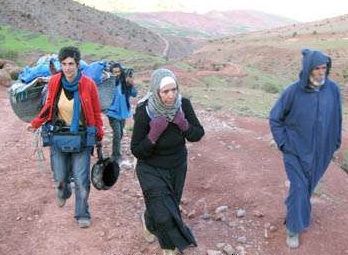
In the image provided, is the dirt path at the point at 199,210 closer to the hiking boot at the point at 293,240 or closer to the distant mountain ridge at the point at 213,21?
the hiking boot at the point at 293,240

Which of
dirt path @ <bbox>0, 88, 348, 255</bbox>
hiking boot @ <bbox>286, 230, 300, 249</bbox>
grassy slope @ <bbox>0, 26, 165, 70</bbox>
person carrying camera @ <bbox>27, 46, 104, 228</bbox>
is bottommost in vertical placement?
grassy slope @ <bbox>0, 26, 165, 70</bbox>

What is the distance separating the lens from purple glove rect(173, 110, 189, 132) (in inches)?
179

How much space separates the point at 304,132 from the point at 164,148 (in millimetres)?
1265

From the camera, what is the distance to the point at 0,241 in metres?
5.58

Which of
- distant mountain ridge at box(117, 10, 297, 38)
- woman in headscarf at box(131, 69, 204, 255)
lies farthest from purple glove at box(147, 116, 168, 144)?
distant mountain ridge at box(117, 10, 297, 38)

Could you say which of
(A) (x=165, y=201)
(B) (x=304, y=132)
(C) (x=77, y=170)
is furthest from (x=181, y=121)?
(C) (x=77, y=170)

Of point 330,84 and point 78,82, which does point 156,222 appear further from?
point 330,84

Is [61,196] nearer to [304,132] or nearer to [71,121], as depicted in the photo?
[71,121]

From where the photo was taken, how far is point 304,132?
5051mm

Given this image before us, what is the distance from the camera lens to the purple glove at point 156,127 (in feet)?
14.8

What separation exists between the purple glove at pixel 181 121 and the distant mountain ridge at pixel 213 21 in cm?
7331

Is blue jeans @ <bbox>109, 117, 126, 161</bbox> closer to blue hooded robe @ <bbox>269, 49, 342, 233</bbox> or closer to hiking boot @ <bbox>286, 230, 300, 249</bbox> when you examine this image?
blue hooded robe @ <bbox>269, 49, 342, 233</bbox>

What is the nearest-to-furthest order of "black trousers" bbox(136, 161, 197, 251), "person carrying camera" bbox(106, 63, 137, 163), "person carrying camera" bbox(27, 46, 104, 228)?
"black trousers" bbox(136, 161, 197, 251) < "person carrying camera" bbox(27, 46, 104, 228) < "person carrying camera" bbox(106, 63, 137, 163)

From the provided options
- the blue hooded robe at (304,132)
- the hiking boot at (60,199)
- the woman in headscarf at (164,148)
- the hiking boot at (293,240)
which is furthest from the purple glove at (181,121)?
the hiking boot at (60,199)
